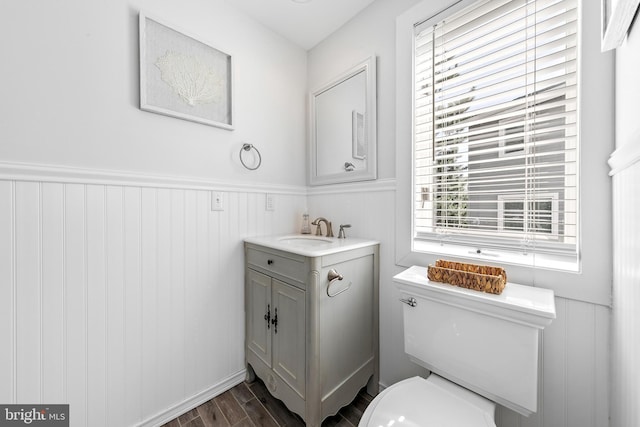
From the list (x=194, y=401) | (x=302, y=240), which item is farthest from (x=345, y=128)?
(x=194, y=401)

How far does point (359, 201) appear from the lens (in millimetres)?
1627

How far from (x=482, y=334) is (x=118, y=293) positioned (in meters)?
1.60

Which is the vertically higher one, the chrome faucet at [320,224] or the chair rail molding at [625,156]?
the chair rail molding at [625,156]

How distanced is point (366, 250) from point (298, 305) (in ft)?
1.60

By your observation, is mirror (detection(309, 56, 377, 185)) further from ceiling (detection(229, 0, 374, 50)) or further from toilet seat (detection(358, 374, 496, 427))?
toilet seat (detection(358, 374, 496, 427))

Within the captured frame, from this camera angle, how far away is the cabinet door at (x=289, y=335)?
1.21 meters

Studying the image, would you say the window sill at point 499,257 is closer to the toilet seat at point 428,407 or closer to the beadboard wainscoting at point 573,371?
the beadboard wainscoting at point 573,371

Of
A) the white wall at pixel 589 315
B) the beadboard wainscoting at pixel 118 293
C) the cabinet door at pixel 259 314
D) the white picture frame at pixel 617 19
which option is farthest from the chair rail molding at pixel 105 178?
the white picture frame at pixel 617 19

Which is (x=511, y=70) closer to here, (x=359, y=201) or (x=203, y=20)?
(x=359, y=201)

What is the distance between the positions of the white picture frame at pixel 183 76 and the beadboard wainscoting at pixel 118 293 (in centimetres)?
40

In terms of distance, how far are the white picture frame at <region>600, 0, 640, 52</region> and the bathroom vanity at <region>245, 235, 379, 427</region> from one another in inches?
43.6

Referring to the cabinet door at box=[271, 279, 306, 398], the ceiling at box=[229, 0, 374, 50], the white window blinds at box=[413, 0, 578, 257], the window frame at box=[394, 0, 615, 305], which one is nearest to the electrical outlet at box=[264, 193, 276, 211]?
the cabinet door at box=[271, 279, 306, 398]

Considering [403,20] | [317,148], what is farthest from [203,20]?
[403,20]

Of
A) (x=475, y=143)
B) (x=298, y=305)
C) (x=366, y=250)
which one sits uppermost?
(x=475, y=143)
